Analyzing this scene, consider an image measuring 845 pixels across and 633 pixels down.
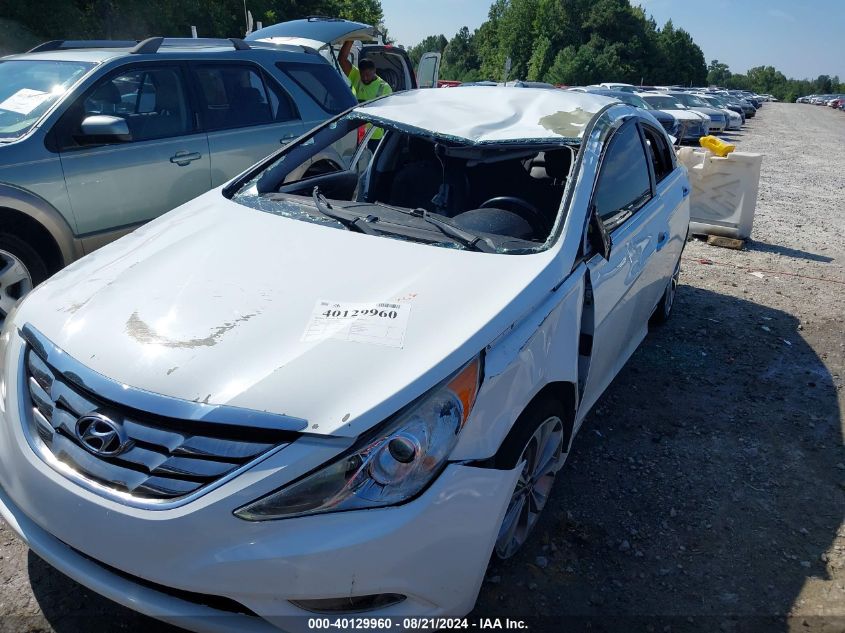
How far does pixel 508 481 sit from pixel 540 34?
74785mm

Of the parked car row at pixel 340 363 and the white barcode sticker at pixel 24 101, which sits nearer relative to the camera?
the parked car row at pixel 340 363

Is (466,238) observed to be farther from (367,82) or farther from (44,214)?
(367,82)

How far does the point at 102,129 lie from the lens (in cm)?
411

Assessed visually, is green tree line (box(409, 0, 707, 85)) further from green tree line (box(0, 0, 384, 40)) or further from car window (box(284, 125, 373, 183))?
car window (box(284, 125, 373, 183))

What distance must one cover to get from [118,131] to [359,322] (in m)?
2.88

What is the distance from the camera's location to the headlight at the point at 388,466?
1689 mm

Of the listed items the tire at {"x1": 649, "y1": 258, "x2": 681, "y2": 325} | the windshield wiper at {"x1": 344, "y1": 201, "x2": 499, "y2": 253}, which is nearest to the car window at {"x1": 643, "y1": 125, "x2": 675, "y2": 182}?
the tire at {"x1": 649, "y1": 258, "x2": 681, "y2": 325}

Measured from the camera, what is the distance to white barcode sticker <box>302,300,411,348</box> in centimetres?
204

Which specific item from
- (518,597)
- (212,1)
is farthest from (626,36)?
(518,597)

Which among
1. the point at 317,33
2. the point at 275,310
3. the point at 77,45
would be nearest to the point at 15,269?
the point at 77,45

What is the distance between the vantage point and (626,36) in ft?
222

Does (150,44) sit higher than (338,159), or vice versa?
(150,44)

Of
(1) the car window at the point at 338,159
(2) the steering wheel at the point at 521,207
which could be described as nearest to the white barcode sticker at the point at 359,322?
(2) the steering wheel at the point at 521,207

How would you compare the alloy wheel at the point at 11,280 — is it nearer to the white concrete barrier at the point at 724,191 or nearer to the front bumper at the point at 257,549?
the front bumper at the point at 257,549
